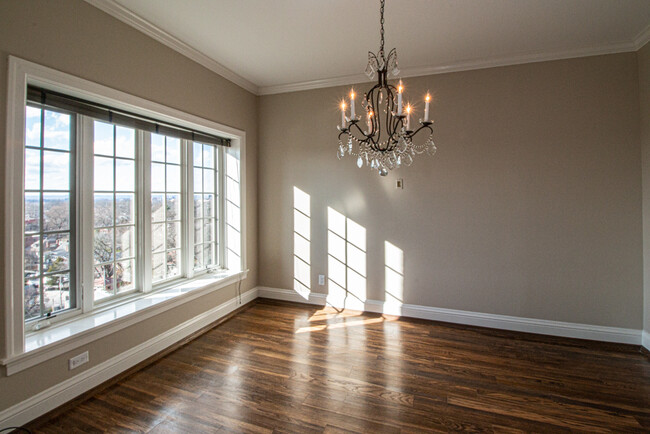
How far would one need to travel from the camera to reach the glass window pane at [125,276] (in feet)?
9.36

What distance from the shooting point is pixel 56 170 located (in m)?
2.37

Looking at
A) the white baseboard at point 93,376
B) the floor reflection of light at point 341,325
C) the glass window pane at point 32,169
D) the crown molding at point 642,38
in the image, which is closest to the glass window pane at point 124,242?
the glass window pane at point 32,169

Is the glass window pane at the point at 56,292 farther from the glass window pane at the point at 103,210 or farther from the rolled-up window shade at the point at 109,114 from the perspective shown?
the rolled-up window shade at the point at 109,114

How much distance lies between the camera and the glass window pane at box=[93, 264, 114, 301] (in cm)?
267

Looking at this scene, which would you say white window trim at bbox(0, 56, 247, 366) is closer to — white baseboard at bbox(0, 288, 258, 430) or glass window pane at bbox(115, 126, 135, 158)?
white baseboard at bbox(0, 288, 258, 430)

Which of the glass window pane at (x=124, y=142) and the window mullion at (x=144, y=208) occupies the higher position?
the glass window pane at (x=124, y=142)

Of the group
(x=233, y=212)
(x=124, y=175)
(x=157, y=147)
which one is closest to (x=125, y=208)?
(x=124, y=175)

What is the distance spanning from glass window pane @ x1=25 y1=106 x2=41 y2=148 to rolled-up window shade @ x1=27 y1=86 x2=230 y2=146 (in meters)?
0.13

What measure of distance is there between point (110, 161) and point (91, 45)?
87cm

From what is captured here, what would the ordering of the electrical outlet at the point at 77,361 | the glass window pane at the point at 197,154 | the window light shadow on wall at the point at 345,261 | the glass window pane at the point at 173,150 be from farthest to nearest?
the window light shadow on wall at the point at 345,261
the glass window pane at the point at 197,154
the glass window pane at the point at 173,150
the electrical outlet at the point at 77,361

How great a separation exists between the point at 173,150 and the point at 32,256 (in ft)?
5.12

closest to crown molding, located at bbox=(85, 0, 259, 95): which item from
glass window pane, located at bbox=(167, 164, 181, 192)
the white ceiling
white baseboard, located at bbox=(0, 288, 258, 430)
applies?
the white ceiling

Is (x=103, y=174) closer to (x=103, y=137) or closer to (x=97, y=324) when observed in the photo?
(x=103, y=137)

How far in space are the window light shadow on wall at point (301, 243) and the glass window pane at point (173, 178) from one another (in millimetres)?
1446
